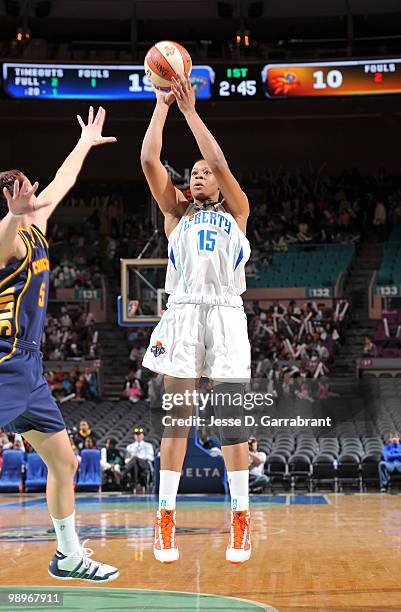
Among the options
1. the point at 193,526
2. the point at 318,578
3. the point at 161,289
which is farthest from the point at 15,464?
the point at 318,578

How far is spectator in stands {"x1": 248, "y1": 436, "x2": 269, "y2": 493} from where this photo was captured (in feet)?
53.9

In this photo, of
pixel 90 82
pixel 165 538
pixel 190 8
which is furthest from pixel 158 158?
pixel 190 8

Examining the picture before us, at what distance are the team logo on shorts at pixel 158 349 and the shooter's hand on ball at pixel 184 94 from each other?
142 cm

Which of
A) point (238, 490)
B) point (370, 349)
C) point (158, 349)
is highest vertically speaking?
point (158, 349)

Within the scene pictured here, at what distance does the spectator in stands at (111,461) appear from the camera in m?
17.8

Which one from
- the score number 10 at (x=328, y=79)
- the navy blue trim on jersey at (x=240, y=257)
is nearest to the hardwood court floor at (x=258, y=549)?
the navy blue trim on jersey at (x=240, y=257)

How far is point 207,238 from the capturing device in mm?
5586

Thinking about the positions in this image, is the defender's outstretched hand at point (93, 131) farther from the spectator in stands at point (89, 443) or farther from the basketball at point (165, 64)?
the spectator in stands at point (89, 443)

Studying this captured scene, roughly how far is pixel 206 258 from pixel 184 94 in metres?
1.00

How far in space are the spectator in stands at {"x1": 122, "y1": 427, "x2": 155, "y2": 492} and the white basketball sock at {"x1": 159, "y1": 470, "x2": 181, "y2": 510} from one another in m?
11.7

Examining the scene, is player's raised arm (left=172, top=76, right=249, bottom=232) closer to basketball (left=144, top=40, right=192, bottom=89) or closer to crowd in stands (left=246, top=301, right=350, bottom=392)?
basketball (left=144, top=40, right=192, bottom=89)

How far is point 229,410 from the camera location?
18.0 feet

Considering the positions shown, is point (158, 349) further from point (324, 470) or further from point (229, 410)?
point (324, 470)

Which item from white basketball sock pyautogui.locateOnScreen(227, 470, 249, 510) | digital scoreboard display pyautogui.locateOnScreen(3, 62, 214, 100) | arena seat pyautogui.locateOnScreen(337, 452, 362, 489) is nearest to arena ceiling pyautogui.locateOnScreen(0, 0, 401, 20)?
digital scoreboard display pyautogui.locateOnScreen(3, 62, 214, 100)
